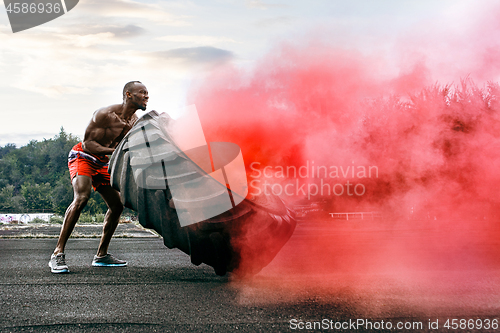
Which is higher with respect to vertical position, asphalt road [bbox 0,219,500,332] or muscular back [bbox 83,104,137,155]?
muscular back [bbox 83,104,137,155]

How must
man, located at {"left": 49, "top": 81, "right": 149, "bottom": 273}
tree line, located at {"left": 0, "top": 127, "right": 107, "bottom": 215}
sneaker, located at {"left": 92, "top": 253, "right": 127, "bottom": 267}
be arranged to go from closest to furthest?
man, located at {"left": 49, "top": 81, "right": 149, "bottom": 273}, sneaker, located at {"left": 92, "top": 253, "right": 127, "bottom": 267}, tree line, located at {"left": 0, "top": 127, "right": 107, "bottom": 215}

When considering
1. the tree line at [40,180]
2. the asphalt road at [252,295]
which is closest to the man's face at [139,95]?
the asphalt road at [252,295]

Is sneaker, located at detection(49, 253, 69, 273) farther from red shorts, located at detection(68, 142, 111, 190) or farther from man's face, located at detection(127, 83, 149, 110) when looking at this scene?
man's face, located at detection(127, 83, 149, 110)

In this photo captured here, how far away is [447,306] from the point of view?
2.79 meters

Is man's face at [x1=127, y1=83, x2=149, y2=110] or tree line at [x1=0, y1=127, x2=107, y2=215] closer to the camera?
Answer: man's face at [x1=127, y1=83, x2=149, y2=110]

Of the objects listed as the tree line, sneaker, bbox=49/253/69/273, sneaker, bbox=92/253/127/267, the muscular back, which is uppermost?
the muscular back

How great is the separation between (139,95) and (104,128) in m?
0.69

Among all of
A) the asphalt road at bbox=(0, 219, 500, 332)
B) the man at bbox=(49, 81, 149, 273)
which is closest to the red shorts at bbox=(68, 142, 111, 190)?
the man at bbox=(49, 81, 149, 273)

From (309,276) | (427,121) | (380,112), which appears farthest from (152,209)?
(427,121)

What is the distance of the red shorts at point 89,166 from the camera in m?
4.55

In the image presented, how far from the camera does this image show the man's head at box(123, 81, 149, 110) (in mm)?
4242

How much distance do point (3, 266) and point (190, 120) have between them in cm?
309

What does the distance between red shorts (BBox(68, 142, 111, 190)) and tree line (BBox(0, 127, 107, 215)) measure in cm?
5225

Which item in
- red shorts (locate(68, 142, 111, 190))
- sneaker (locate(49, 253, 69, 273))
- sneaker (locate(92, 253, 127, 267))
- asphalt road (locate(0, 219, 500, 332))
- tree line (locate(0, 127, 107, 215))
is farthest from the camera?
tree line (locate(0, 127, 107, 215))
